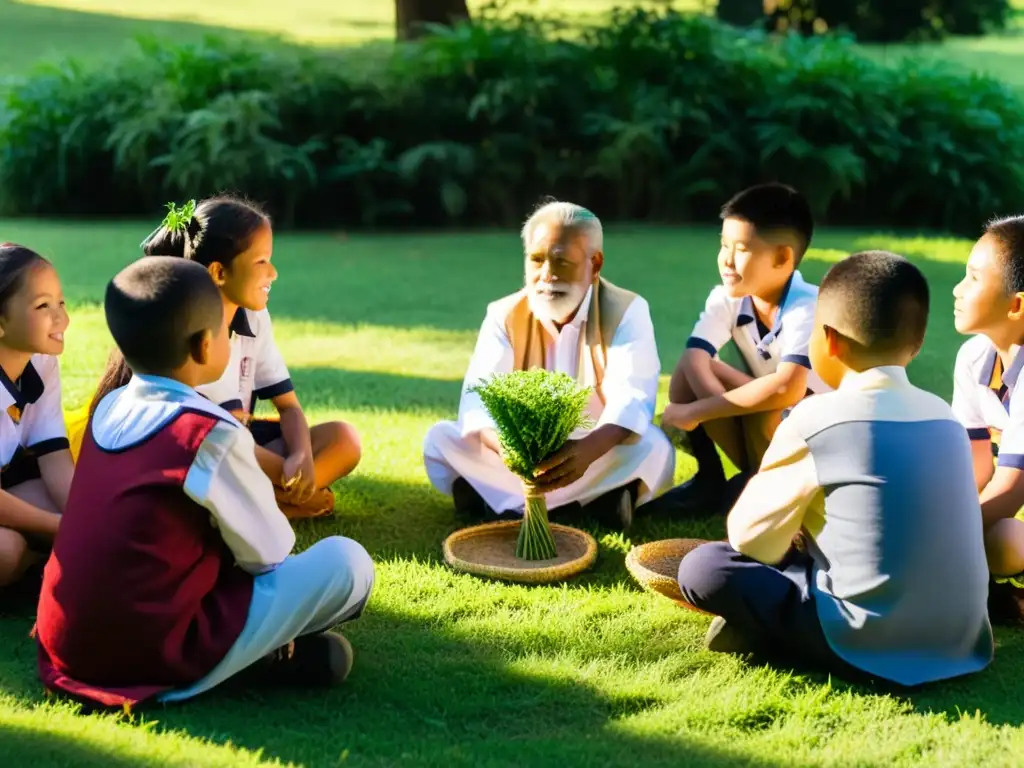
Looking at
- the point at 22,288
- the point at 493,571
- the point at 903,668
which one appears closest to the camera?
the point at 903,668

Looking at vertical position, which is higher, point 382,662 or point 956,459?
point 956,459

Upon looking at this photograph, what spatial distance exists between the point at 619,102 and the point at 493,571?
8.80 metres

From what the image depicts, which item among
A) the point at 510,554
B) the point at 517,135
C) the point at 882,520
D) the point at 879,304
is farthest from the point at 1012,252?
the point at 517,135

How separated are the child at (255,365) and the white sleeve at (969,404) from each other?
7.01 feet

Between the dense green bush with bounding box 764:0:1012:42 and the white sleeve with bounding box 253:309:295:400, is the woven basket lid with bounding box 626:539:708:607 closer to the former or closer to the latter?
the white sleeve with bounding box 253:309:295:400

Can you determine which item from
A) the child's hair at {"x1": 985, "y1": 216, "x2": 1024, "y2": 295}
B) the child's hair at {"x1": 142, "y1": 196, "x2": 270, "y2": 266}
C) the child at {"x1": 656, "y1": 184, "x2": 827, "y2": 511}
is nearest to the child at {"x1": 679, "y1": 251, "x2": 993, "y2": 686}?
Answer: the child's hair at {"x1": 985, "y1": 216, "x2": 1024, "y2": 295}

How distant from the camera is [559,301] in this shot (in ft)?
15.0

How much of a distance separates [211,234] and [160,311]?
1075mm

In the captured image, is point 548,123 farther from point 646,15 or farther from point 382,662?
point 382,662

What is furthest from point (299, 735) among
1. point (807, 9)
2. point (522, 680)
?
point (807, 9)

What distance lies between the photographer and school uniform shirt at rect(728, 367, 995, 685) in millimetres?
3088

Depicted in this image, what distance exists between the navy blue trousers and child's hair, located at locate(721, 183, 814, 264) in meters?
1.54

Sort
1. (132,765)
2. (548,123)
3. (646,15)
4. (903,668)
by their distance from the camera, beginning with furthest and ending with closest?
1. (646,15)
2. (548,123)
3. (903,668)
4. (132,765)

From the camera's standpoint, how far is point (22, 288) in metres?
3.67
